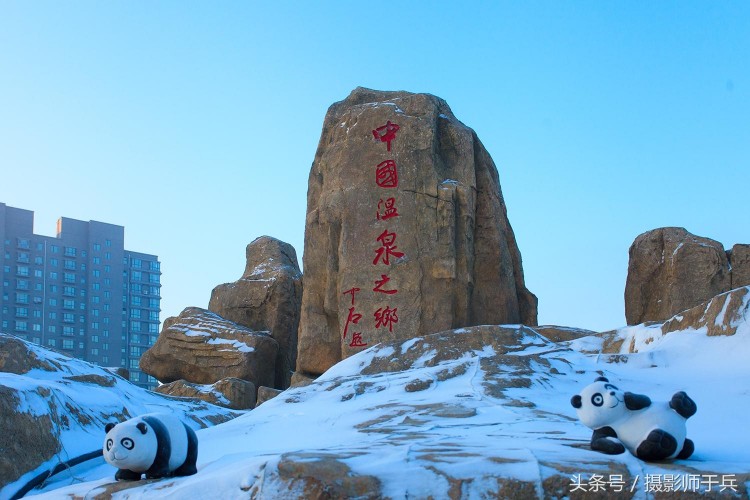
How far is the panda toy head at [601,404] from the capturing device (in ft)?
14.2

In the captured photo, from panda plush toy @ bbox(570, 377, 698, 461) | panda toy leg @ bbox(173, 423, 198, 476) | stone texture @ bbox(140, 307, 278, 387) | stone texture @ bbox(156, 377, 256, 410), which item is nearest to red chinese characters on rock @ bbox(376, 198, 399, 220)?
stone texture @ bbox(156, 377, 256, 410)

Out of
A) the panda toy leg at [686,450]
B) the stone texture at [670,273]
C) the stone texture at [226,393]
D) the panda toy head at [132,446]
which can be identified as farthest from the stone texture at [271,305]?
the panda toy leg at [686,450]

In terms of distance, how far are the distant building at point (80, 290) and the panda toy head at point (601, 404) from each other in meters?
43.7

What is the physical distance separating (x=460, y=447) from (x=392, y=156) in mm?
11068

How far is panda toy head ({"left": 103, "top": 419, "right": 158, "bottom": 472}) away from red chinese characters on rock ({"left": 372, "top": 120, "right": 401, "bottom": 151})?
36.1 feet

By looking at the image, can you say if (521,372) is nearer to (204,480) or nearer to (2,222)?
(204,480)

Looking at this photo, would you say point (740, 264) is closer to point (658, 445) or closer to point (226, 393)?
point (226, 393)

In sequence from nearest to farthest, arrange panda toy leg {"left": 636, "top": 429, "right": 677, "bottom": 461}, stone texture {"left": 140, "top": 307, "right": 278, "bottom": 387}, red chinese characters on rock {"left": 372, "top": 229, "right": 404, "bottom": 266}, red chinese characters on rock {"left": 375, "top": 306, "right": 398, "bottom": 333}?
panda toy leg {"left": 636, "top": 429, "right": 677, "bottom": 461} < red chinese characters on rock {"left": 375, "top": 306, "right": 398, "bottom": 333} < red chinese characters on rock {"left": 372, "top": 229, "right": 404, "bottom": 266} < stone texture {"left": 140, "top": 307, "right": 278, "bottom": 387}

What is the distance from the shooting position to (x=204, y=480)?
4355mm

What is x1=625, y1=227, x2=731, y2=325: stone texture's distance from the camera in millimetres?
17125

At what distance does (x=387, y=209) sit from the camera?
49.6 ft

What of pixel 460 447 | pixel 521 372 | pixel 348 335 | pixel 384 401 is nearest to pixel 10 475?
pixel 384 401

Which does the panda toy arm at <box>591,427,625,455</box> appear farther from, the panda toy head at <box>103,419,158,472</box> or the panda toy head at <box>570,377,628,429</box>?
the panda toy head at <box>103,419,158,472</box>

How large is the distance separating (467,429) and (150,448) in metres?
1.98
